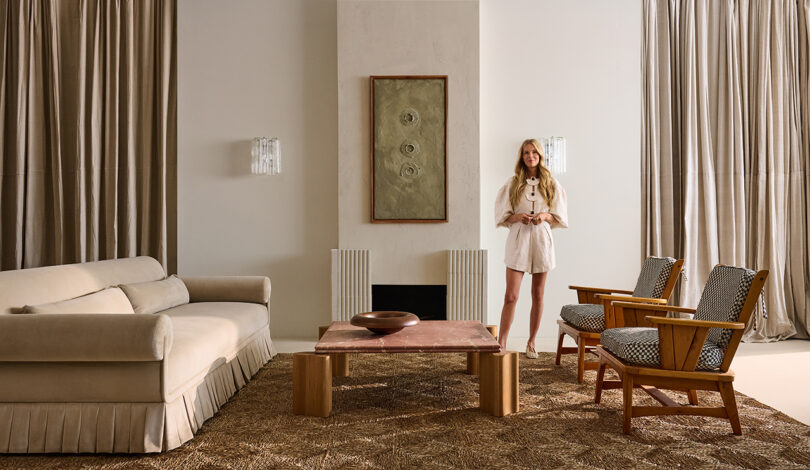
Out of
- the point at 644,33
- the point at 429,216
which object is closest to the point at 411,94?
the point at 429,216

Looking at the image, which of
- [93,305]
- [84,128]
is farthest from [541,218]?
[84,128]

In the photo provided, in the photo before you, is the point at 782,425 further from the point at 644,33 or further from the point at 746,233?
the point at 644,33

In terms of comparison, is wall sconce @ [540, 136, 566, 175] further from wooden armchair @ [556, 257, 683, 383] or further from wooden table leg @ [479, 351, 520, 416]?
wooden table leg @ [479, 351, 520, 416]

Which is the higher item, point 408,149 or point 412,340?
point 408,149

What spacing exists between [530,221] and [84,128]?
12.8 feet

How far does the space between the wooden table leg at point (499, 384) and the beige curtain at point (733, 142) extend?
286 centimetres

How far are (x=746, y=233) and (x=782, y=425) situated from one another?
290cm

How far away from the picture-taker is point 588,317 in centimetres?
371

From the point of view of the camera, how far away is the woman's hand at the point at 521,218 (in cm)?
444


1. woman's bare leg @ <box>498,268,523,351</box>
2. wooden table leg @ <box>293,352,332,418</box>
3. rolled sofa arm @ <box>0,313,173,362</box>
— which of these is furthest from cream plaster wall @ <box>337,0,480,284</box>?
rolled sofa arm @ <box>0,313,173,362</box>

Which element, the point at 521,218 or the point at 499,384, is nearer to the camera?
the point at 499,384

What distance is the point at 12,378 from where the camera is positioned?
2.54 metres

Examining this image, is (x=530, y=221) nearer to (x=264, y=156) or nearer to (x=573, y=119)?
(x=573, y=119)

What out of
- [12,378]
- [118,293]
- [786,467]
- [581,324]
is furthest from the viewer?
[581,324]
